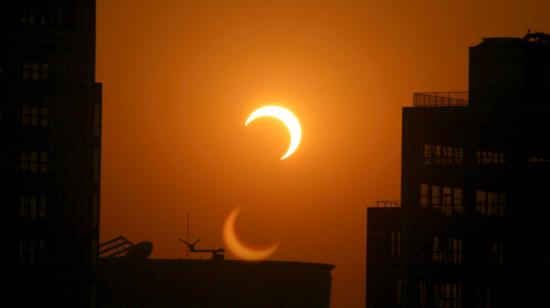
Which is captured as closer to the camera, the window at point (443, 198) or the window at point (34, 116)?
the window at point (34, 116)

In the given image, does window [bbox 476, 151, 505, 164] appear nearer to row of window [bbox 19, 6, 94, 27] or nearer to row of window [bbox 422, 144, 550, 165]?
row of window [bbox 422, 144, 550, 165]

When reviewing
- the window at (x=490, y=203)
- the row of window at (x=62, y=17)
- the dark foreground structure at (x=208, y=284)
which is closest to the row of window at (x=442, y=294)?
the window at (x=490, y=203)

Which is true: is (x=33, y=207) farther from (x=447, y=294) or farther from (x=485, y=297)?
(x=485, y=297)

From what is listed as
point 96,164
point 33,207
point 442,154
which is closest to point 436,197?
point 442,154

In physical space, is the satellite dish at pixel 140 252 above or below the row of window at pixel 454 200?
below

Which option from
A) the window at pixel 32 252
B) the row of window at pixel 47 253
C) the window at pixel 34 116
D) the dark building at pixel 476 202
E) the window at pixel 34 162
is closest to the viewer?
the window at pixel 32 252

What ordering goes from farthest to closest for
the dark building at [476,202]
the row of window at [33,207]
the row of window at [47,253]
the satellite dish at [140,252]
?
the satellite dish at [140,252], the dark building at [476,202], the row of window at [33,207], the row of window at [47,253]

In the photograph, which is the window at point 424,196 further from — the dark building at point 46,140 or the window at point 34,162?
the window at point 34,162
